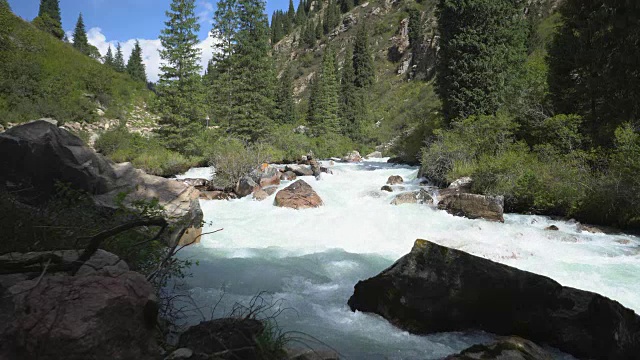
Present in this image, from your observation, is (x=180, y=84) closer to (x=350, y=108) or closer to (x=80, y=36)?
(x=350, y=108)

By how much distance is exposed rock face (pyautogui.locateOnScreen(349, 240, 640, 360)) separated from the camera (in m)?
4.37

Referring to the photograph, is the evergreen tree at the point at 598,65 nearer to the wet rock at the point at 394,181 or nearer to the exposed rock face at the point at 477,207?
the exposed rock face at the point at 477,207

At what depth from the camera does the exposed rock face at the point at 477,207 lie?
11781mm

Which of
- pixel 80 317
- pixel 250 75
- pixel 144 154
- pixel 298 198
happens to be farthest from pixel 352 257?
pixel 250 75

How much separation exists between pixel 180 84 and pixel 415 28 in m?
89.4

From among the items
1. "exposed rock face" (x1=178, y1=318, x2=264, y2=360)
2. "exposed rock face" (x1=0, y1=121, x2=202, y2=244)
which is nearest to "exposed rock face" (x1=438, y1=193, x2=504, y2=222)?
"exposed rock face" (x1=0, y1=121, x2=202, y2=244)

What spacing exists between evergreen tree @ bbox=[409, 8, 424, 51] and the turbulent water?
92.4m

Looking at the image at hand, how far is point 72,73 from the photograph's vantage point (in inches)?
1453

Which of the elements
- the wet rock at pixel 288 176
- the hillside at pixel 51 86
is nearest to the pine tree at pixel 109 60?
the hillside at pixel 51 86

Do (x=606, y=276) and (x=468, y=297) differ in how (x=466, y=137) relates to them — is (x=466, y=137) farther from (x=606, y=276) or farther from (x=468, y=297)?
(x=468, y=297)

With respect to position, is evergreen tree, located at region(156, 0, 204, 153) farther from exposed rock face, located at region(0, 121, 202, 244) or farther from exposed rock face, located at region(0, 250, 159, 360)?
exposed rock face, located at region(0, 250, 159, 360)

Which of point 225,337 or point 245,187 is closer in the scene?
point 225,337

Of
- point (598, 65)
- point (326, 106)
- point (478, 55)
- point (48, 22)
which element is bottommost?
point (598, 65)

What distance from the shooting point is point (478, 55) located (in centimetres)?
2141
